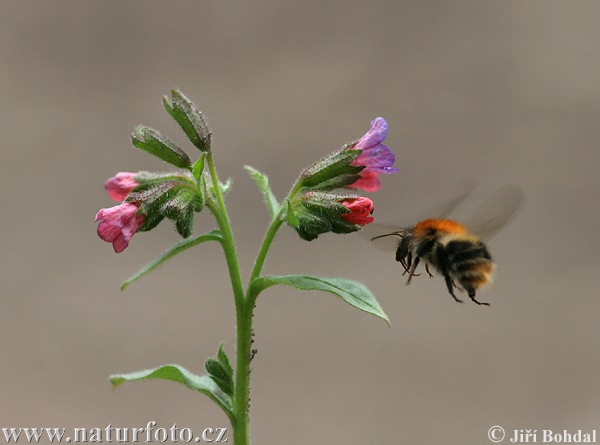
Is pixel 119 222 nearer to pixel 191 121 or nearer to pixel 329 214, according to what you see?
pixel 191 121

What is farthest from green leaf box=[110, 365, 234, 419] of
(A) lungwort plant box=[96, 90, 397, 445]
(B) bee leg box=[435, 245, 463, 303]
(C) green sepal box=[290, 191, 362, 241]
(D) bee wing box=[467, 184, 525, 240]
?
(D) bee wing box=[467, 184, 525, 240]

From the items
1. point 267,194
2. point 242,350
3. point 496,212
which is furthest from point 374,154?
point 242,350

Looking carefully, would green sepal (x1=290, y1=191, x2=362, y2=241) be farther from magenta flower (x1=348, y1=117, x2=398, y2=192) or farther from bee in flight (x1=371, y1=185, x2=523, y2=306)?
bee in flight (x1=371, y1=185, x2=523, y2=306)

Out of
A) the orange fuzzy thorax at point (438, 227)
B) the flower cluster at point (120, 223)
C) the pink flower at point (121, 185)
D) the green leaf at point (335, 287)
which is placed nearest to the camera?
the green leaf at point (335, 287)

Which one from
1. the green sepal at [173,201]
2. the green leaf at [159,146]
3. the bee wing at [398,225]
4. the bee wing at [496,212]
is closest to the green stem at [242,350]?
the green sepal at [173,201]

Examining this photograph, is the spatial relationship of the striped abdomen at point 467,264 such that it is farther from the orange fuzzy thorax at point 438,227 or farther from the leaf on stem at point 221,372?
the leaf on stem at point 221,372

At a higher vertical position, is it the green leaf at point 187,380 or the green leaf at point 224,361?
the green leaf at point 224,361

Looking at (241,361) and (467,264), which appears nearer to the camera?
(241,361)

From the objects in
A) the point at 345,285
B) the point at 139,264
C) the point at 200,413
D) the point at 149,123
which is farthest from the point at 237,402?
the point at 149,123
